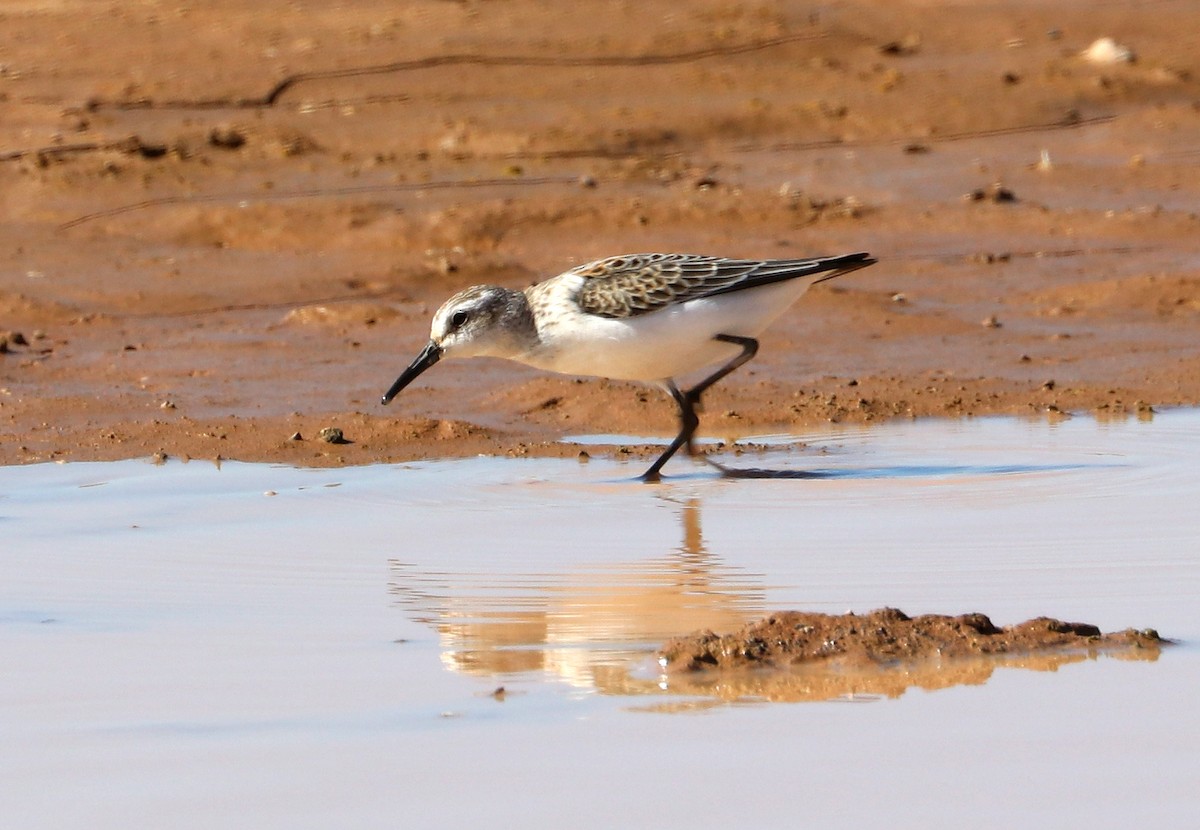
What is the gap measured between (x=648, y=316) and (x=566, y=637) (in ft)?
10.0

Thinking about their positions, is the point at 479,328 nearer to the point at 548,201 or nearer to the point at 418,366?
the point at 418,366

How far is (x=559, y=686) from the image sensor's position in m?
4.14

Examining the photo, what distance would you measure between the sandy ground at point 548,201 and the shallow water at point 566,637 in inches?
45.4

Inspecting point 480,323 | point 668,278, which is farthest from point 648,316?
point 480,323

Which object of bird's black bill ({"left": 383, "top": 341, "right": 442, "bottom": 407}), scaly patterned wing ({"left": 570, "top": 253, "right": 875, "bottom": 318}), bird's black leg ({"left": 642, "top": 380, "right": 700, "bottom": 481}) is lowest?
bird's black leg ({"left": 642, "top": 380, "right": 700, "bottom": 481})

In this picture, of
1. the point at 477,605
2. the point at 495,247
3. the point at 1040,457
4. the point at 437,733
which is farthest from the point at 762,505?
the point at 495,247

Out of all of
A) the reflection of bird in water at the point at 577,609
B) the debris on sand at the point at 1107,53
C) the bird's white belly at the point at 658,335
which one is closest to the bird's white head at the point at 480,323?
the bird's white belly at the point at 658,335

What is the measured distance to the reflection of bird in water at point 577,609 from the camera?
4.42 metres

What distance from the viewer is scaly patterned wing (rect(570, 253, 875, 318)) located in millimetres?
7535

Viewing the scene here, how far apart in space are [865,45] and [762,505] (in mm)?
9016

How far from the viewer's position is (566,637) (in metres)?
4.61

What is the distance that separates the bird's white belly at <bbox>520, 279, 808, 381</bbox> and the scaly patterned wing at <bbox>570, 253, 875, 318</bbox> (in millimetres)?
40

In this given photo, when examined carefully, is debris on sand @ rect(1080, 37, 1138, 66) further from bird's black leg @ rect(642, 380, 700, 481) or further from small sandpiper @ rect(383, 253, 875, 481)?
bird's black leg @ rect(642, 380, 700, 481)

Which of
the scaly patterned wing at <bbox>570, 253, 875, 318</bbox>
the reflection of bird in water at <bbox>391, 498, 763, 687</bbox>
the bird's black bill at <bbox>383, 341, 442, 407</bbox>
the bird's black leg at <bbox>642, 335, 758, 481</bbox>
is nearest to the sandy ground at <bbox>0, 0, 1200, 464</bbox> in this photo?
the bird's black bill at <bbox>383, 341, 442, 407</bbox>
